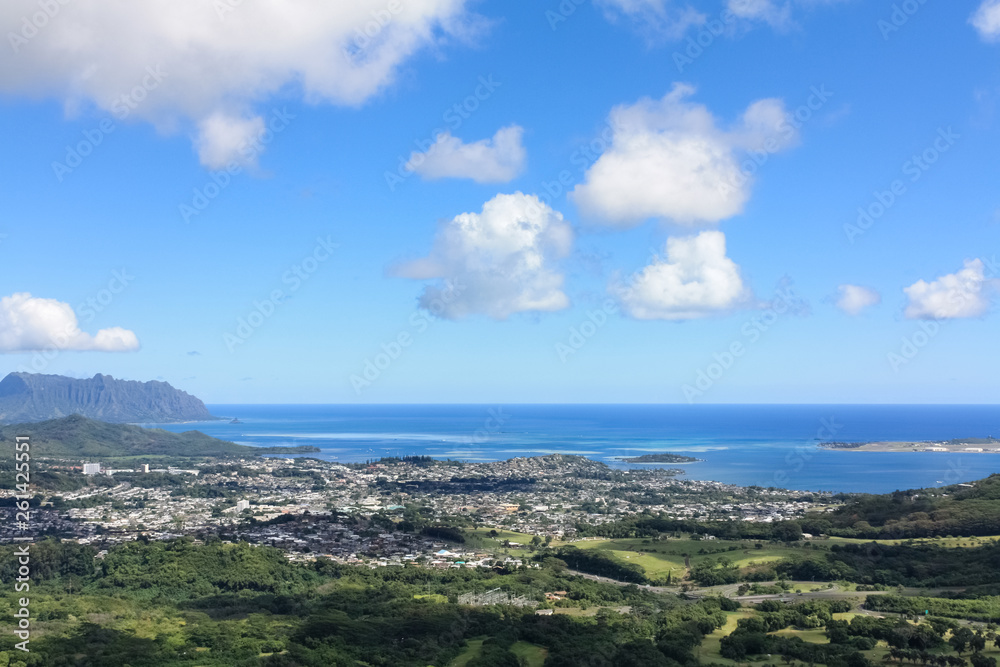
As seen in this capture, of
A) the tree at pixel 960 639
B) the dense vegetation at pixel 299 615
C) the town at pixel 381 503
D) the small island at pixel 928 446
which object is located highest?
the small island at pixel 928 446

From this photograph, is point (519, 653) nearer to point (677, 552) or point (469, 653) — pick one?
point (469, 653)

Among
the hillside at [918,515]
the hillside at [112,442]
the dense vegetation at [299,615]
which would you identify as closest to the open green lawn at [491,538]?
the dense vegetation at [299,615]

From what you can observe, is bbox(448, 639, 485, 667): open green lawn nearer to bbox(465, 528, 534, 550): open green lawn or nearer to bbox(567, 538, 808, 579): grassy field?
bbox(567, 538, 808, 579): grassy field

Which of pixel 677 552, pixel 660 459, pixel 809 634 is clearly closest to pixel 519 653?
pixel 809 634

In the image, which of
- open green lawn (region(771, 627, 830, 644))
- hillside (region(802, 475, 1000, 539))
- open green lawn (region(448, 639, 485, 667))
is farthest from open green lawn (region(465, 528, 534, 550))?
open green lawn (region(771, 627, 830, 644))

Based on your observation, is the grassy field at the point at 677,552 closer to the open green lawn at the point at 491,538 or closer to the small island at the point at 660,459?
the open green lawn at the point at 491,538

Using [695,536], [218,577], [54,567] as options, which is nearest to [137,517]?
[54,567]
